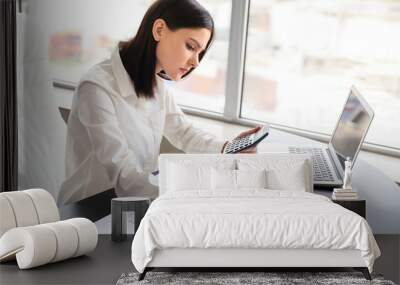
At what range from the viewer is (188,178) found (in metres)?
6.37

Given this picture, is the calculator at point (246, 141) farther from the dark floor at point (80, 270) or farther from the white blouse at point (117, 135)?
the dark floor at point (80, 270)

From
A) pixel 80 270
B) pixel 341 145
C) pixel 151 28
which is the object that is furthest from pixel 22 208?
pixel 341 145

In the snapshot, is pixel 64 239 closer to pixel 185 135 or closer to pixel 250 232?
pixel 250 232

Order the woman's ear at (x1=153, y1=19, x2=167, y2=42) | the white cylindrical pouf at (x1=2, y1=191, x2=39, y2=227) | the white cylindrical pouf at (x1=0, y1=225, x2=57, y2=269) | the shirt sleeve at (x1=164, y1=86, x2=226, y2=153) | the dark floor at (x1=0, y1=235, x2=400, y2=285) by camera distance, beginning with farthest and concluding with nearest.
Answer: the shirt sleeve at (x1=164, y1=86, x2=226, y2=153), the woman's ear at (x1=153, y1=19, x2=167, y2=42), the white cylindrical pouf at (x1=2, y1=191, x2=39, y2=227), the white cylindrical pouf at (x1=0, y1=225, x2=57, y2=269), the dark floor at (x1=0, y1=235, x2=400, y2=285)

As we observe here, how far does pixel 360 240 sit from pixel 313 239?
0.30 meters

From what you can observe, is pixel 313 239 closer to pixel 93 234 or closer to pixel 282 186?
pixel 282 186

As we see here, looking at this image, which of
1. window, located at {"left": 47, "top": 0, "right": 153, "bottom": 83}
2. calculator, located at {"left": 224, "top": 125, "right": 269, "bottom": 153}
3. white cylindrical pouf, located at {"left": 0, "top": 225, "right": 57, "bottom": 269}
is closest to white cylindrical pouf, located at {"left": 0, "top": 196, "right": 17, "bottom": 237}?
white cylindrical pouf, located at {"left": 0, "top": 225, "right": 57, "bottom": 269}

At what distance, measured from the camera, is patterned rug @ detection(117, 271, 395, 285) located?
518 cm

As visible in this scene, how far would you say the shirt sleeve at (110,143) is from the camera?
7.00 m

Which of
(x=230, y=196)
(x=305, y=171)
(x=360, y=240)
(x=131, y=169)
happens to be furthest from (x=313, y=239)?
(x=131, y=169)

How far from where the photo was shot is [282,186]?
6355mm

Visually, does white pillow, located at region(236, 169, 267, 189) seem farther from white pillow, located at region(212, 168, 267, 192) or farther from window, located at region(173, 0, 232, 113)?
window, located at region(173, 0, 232, 113)

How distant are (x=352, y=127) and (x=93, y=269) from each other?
236 cm

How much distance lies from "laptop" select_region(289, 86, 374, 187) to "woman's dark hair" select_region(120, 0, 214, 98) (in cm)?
131
